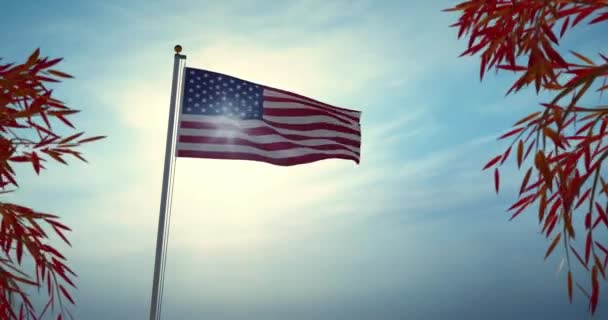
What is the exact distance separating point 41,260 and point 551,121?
7.19 m

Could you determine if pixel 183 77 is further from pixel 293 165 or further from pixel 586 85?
pixel 586 85

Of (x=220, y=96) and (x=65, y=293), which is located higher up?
(x=220, y=96)

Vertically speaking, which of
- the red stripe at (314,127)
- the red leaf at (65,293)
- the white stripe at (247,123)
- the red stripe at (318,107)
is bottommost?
the red leaf at (65,293)

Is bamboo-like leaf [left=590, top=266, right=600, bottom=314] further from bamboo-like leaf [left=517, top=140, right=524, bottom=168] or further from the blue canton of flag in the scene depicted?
the blue canton of flag

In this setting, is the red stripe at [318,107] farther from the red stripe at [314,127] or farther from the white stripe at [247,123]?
the white stripe at [247,123]

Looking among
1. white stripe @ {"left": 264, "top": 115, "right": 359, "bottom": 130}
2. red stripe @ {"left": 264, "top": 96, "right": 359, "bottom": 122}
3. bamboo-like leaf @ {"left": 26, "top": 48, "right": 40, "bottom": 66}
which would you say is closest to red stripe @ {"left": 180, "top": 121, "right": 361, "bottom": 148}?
white stripe @ {"left": 264, "top": 115, "right": 359, "bottom": 130}

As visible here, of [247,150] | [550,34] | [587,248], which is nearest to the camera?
[550,34]

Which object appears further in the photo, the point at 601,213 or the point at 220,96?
the point at 220,96

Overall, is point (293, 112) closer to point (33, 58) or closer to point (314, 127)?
point (314, 127)

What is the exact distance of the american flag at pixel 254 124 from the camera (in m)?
11.5

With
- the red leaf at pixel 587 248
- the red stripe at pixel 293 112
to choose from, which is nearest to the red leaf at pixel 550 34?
the red leaf at pixel 587 248

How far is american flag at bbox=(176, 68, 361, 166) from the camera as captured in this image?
11.5 m

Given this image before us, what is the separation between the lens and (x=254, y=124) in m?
11.8

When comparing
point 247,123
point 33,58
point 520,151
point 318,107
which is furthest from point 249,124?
point 520,151
